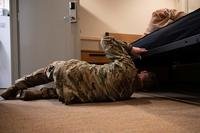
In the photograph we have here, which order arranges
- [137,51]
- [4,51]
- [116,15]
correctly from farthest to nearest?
[116,15], [4,51], [137,51]

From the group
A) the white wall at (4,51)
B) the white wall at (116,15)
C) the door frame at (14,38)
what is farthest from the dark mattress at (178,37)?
the white wall at (4,51)

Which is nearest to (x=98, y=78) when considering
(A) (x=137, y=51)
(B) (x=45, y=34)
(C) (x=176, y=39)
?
(A) (x=137, y=51)

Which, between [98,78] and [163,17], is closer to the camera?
[98,78]

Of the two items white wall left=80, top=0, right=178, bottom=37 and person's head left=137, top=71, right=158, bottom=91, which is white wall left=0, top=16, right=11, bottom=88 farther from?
person's head left=137, top=71, right=158, bottom=91

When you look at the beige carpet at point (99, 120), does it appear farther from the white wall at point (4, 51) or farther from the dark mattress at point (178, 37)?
the white wall at point (4, 51)

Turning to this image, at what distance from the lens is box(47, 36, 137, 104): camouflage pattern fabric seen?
75.2 inches

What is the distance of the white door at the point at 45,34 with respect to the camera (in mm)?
3322

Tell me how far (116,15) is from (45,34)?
4.64 feet

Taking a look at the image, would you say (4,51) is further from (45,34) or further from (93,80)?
(93,80)

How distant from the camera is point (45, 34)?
131 inches

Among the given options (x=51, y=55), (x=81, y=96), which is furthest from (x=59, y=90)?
(x=51, y=55)

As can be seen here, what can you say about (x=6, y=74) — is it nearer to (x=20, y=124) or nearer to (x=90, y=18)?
(x=90, y=18)

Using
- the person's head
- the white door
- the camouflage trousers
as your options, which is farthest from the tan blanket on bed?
the camouflage trousers

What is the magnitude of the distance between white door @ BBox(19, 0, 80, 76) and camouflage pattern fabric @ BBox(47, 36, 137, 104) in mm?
1347
